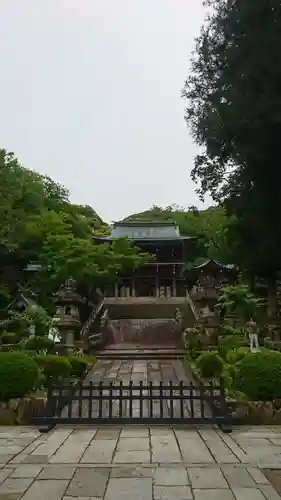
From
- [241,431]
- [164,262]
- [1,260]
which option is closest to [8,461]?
[241,431]

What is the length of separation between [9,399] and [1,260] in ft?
78.1

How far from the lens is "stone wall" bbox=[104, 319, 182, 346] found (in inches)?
977

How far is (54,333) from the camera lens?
15.7 meters

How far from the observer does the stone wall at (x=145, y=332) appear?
2483 cm

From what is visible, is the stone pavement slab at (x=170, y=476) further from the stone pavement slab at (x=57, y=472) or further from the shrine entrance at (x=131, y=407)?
the shrine entrance at (x=131, y=407)

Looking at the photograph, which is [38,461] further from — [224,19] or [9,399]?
[224,19]

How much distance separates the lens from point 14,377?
28.7ft

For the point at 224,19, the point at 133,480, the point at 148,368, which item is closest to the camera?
the point at 133,480

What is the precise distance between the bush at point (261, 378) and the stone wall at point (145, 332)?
14474 millimetres

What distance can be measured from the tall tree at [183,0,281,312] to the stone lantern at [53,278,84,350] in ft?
23.2

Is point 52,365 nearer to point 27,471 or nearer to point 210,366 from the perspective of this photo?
point 210,366

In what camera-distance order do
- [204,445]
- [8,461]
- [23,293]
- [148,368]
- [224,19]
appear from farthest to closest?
[23,293] → [148,368] → [224,19] → [204,445] → [8,461]

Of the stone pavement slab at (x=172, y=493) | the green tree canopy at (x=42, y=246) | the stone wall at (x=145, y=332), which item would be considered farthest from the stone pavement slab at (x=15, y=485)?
the green tree canopy at (x=42, y=246)

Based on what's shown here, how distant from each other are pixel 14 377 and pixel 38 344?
6.23 metres
